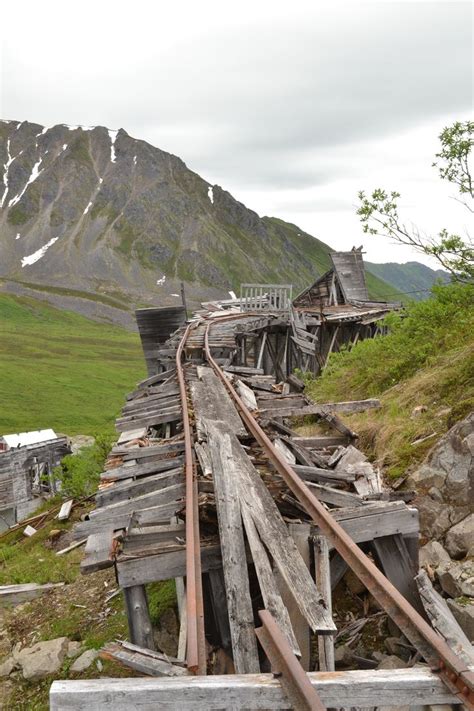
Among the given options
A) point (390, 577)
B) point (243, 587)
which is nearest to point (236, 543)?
point (243, 587)

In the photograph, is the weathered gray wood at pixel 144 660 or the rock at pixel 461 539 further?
the rock at pixel 461 539

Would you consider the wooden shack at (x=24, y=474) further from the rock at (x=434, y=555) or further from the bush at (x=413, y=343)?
the rock at (x=434, y=555)

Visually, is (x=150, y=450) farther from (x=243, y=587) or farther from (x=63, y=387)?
(x=63, y=387)

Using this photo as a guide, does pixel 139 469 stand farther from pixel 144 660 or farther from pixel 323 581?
pixel 144 660

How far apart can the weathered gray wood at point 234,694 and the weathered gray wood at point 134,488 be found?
2.73 metres

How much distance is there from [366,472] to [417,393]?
304 centimetres

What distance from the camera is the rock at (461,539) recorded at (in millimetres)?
4500

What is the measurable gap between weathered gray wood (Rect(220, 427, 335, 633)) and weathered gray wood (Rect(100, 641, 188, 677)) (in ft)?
2.60

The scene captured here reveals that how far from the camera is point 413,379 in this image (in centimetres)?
917

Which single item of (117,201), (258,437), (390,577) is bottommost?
(390,577)

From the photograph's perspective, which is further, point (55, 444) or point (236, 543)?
point (55, 444)

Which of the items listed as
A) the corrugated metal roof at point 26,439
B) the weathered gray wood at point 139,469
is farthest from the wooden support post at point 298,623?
the corrugated metal roof at point 26,439

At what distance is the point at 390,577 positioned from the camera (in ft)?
13.6

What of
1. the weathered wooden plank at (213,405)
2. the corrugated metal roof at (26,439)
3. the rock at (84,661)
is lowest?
the corrugated metal roof at (26,439)
